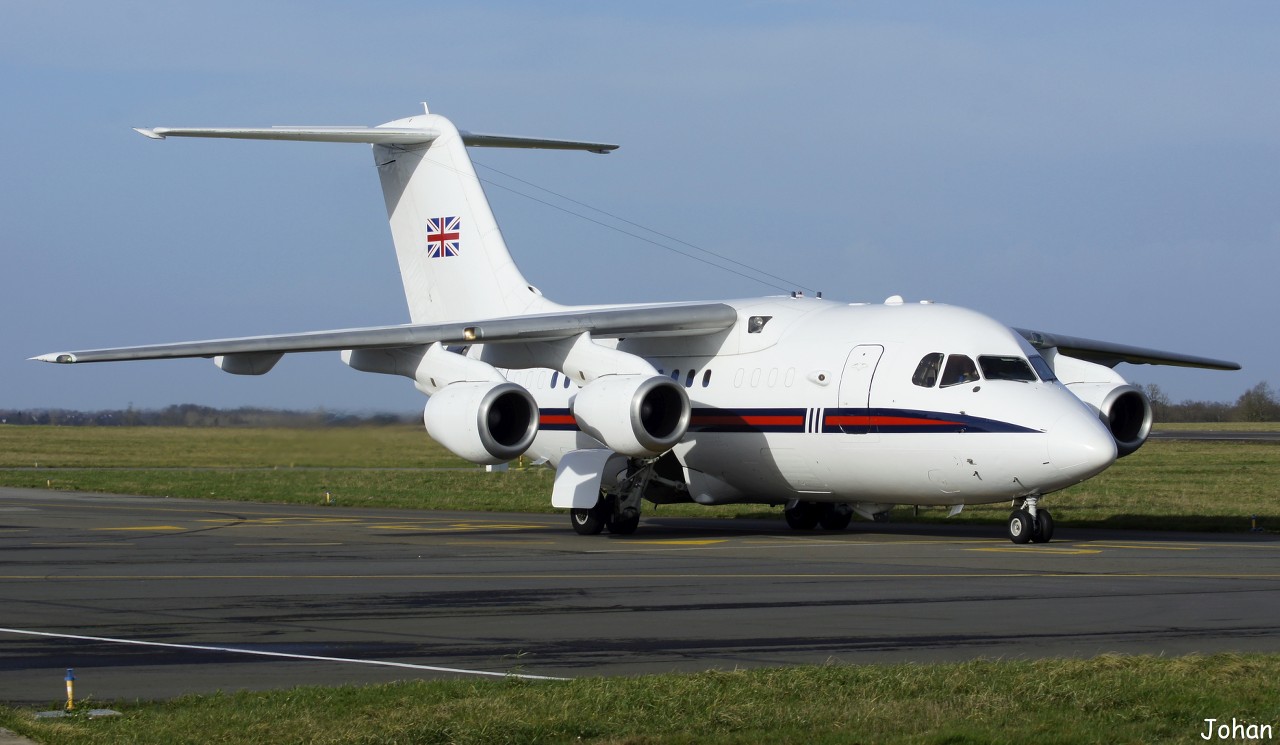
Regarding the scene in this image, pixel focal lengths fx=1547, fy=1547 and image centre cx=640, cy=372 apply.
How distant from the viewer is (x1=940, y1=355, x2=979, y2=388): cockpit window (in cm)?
1936

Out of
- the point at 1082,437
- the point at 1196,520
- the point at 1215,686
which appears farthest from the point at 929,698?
the point at 1196,520

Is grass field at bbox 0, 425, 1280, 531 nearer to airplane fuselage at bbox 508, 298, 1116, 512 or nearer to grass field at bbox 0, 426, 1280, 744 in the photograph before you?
airplane fuselage at bbox 508, 298, 1116, 512

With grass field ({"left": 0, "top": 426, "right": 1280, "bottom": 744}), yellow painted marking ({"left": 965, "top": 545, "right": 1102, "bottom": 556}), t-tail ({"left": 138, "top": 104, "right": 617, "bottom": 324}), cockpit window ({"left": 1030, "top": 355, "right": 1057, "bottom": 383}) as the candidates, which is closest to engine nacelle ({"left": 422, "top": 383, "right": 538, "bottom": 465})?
t-tail ({"left": 138, "top": 104, "right": 617, "bottom": 324})

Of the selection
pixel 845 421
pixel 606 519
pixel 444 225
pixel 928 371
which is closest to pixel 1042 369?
pixel 928 371

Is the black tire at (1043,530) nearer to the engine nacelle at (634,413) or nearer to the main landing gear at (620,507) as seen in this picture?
the engine nacelle at (634,413)

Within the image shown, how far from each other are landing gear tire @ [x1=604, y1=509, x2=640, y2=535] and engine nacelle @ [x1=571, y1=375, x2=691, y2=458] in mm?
1621

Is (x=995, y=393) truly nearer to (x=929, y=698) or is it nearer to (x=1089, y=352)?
(x=1089, y=352)

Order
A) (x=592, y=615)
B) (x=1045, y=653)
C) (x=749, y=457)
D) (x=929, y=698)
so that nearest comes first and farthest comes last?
(x=929, y=698) < (x=1045, y=653) < (x=592, y=615) < (x=749, y=457)

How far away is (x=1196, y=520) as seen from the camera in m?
23.7

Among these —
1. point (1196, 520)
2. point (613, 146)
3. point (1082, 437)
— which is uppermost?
point (613, 146)

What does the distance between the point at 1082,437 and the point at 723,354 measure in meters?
6.00

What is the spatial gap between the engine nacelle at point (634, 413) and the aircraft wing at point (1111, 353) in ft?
19.0

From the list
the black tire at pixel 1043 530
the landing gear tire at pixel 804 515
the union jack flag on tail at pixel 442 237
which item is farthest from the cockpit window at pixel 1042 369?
the union jack flag on tail at pixel 442 237

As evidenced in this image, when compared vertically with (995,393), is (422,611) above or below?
below
